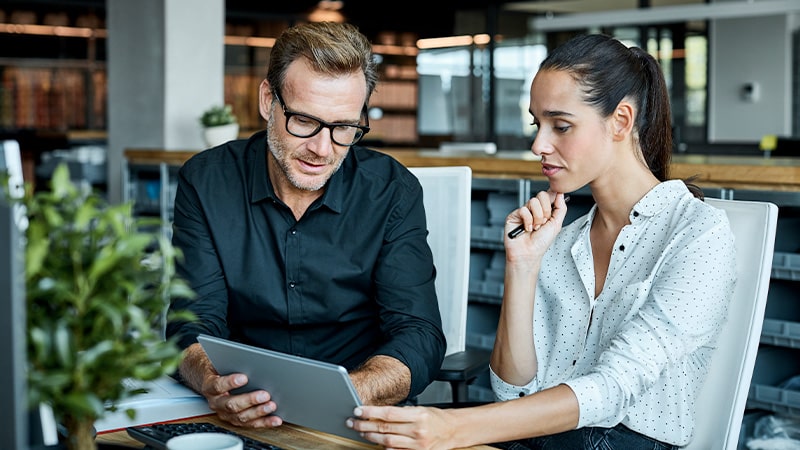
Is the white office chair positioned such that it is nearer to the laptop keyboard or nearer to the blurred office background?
the laptop keyboard

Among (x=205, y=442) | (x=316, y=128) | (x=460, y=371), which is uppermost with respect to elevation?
(x=316, y=128)

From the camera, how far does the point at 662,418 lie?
1.60 m

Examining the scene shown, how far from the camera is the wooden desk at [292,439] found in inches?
51.2

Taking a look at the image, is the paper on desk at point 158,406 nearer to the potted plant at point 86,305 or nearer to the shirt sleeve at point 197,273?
the shirt sleeve at point 197,273

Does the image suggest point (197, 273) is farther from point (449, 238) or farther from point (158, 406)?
point (449, 238)

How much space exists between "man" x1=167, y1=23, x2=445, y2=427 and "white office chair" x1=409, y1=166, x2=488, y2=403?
0.59 feet

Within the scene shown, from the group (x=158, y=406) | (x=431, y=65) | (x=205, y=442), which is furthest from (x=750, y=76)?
(x=205, y=442)

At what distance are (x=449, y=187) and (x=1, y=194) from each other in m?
1.46

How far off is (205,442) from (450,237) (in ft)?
4.02

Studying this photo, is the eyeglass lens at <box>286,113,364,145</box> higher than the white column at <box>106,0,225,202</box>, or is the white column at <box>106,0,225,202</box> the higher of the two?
the white column at <box>106,0,225,202</box>

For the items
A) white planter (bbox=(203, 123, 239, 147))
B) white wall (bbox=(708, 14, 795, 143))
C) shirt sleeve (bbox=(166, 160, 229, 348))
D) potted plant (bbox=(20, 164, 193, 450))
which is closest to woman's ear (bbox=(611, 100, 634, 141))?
shirt sleeve (bbox=(166, 160, 229, 348))

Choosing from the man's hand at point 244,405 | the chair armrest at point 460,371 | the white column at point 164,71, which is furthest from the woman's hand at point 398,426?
the white column at point 164,71

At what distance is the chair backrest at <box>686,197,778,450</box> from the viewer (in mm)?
1584

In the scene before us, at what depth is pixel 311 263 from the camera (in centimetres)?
193
